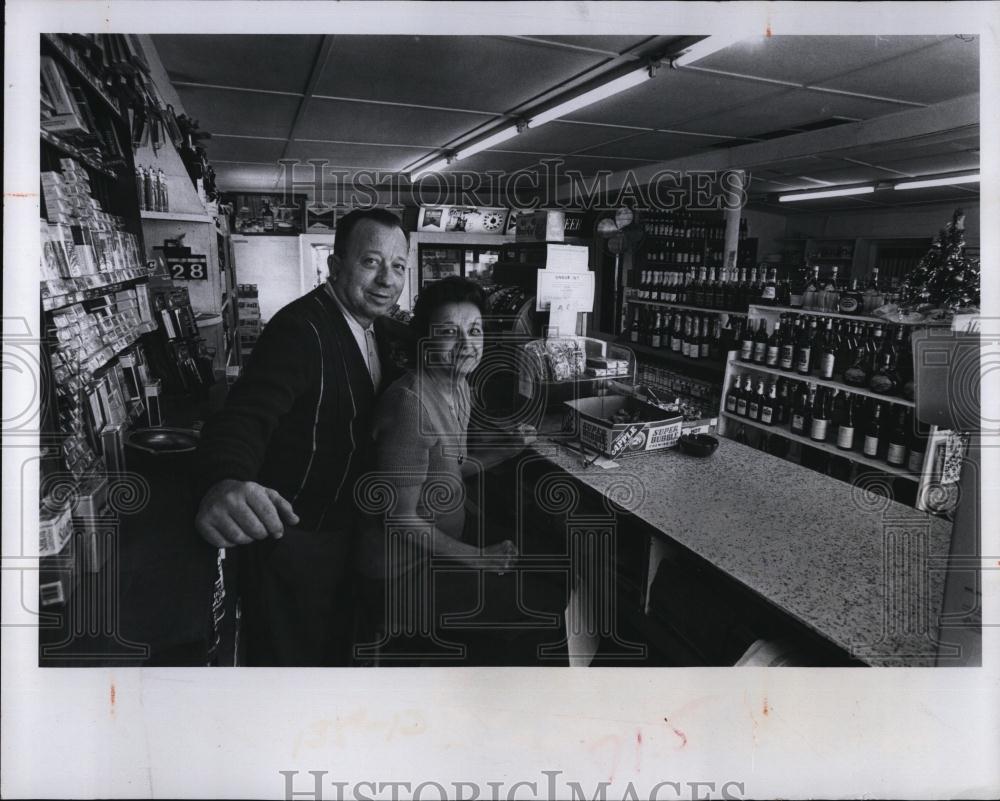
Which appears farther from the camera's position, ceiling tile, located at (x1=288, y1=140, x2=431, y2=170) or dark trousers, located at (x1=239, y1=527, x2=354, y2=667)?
ceiling tile, located at (x1=288, y1=140, x2=431, y2=170)

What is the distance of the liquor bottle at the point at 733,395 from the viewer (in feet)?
13.6

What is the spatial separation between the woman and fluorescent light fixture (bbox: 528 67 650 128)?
1.82 m

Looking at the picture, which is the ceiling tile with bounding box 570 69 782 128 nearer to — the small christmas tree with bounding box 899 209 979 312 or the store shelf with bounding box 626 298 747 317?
the small christmas tree with bounding box 899 209 979 312

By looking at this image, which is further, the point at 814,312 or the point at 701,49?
the point at 814,312

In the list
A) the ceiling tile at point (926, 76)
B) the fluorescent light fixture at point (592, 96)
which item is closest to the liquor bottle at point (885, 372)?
the ceiling tile at point (926, 76)

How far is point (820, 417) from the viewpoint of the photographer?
141 inches

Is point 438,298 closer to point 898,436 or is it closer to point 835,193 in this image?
point 898,436

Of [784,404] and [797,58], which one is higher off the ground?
[797,58]

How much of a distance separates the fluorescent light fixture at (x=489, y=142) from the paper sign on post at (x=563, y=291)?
4.59 ft

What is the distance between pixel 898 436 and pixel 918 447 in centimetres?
12

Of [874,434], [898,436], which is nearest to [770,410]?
[874,434]

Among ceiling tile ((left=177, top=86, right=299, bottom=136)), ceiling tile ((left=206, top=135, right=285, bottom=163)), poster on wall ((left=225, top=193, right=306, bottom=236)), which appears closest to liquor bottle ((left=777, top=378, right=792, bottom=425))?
poster on wall ((left=225, top=193, right=306, bottom=236))

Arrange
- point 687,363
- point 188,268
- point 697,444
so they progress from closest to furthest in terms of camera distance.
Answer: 1. point 697,444
2. point 188,268
3. point 687,363

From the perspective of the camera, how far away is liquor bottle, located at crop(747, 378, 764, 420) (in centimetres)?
391
